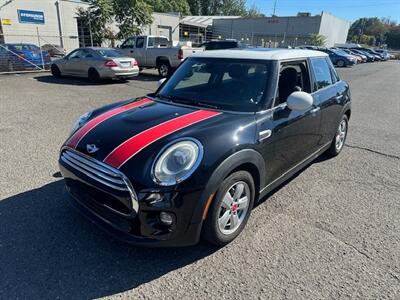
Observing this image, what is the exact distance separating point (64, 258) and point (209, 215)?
1.29 meters

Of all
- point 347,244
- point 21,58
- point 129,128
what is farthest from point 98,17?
point 347,244

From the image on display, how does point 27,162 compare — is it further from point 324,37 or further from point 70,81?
point 324,37

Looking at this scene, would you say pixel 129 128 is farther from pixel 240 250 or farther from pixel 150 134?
pixel 240 250

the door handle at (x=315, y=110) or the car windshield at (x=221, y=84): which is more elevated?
the car windshield at (x=221, y=84)

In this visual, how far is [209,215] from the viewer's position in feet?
8.19

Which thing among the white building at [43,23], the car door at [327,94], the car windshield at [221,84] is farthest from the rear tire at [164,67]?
the car windshield at [221,84]

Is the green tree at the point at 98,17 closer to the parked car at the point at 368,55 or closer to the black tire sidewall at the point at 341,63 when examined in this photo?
the black tire sidewall at the point at 341,63

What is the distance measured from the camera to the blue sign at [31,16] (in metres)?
22.3

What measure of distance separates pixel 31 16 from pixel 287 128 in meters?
25.9

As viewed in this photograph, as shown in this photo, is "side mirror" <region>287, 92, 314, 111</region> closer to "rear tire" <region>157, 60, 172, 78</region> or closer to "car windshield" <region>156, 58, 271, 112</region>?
"car windshield" <region>156, 58, 271, 112</region>

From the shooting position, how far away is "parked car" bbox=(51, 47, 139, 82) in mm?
12078

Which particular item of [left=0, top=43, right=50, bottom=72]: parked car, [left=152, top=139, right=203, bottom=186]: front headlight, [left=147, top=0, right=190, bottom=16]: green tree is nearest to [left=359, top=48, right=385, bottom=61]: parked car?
[left=147, top=0, right=190, bottom=16]: green tree

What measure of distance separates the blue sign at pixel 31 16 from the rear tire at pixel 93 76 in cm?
1451

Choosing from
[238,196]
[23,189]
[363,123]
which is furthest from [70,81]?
[238,196]
